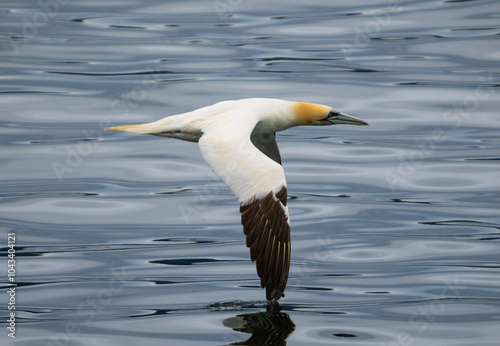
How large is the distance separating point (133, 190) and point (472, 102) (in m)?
7.64

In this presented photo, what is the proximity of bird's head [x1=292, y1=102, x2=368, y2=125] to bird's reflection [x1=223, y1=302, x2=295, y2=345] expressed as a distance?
2537mm

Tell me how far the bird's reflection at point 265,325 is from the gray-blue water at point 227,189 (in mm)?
28

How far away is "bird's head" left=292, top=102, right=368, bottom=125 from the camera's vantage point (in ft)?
37.2

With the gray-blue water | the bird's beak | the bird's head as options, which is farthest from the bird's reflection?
the bird's beak

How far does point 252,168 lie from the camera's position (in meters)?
9.67

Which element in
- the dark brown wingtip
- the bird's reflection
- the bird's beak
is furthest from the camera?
the bird's beak

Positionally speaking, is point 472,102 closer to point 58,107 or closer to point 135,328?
point 58,107

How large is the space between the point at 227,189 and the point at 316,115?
3.44m

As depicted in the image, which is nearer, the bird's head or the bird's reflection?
the bird's reflection

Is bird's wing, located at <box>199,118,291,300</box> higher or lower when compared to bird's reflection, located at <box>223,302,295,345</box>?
higher

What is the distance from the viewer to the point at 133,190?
48.6 feet

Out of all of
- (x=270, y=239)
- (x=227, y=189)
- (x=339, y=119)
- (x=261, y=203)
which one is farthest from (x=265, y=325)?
(x=227, y=189)

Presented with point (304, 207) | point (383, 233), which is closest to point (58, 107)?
point (304, 207)

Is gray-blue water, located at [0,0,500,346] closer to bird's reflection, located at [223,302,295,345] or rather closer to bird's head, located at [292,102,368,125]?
bird's reflection, located at [223,302,295,345]
